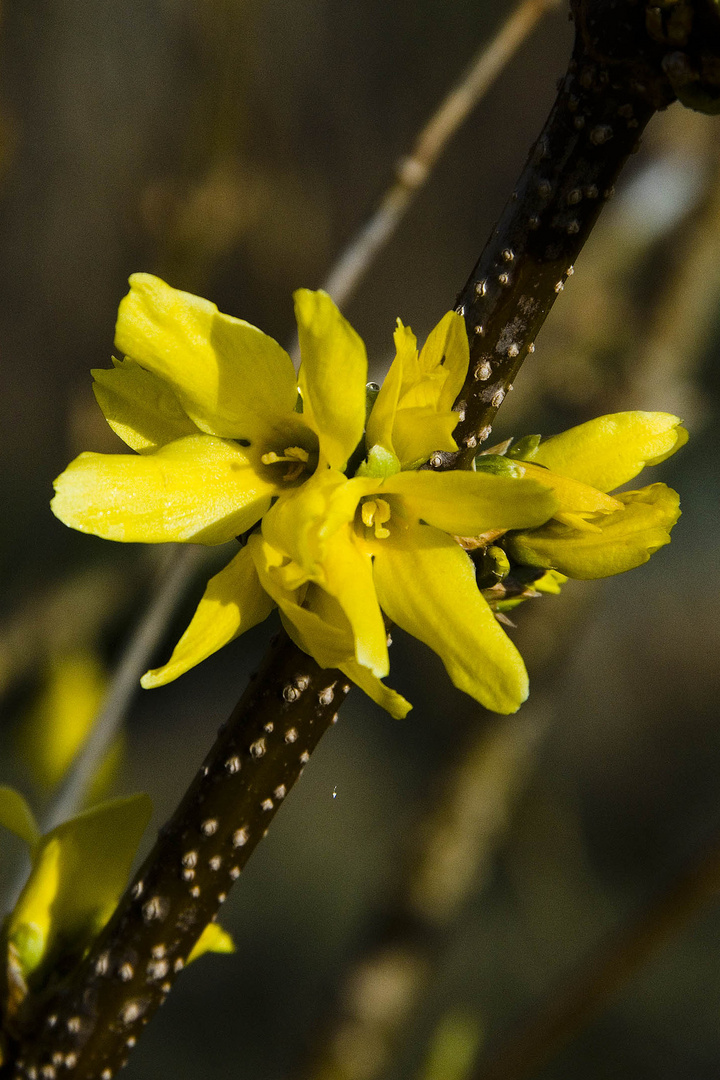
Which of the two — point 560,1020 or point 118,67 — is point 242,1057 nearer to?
point 560,1020

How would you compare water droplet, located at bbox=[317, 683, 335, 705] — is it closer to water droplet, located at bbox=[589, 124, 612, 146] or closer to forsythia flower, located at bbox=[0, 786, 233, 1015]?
forsythia flower, located at bbox=[0, 786, 233, 1015]

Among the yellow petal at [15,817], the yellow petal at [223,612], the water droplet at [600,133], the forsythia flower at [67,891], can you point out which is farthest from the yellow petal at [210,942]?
the water droplet at [600,133]

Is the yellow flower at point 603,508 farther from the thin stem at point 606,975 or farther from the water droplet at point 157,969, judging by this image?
the thin stem at point 606,975

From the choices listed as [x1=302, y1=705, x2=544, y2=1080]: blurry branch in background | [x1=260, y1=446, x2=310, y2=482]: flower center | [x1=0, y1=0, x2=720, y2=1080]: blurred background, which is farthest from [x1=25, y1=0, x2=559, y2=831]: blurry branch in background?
[x1=302, y1=705, x2=544, y2=1080]: blurry branch in background

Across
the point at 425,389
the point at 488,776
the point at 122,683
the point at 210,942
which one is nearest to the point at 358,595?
the point at 425,389

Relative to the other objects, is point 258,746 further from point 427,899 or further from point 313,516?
point 427,899
